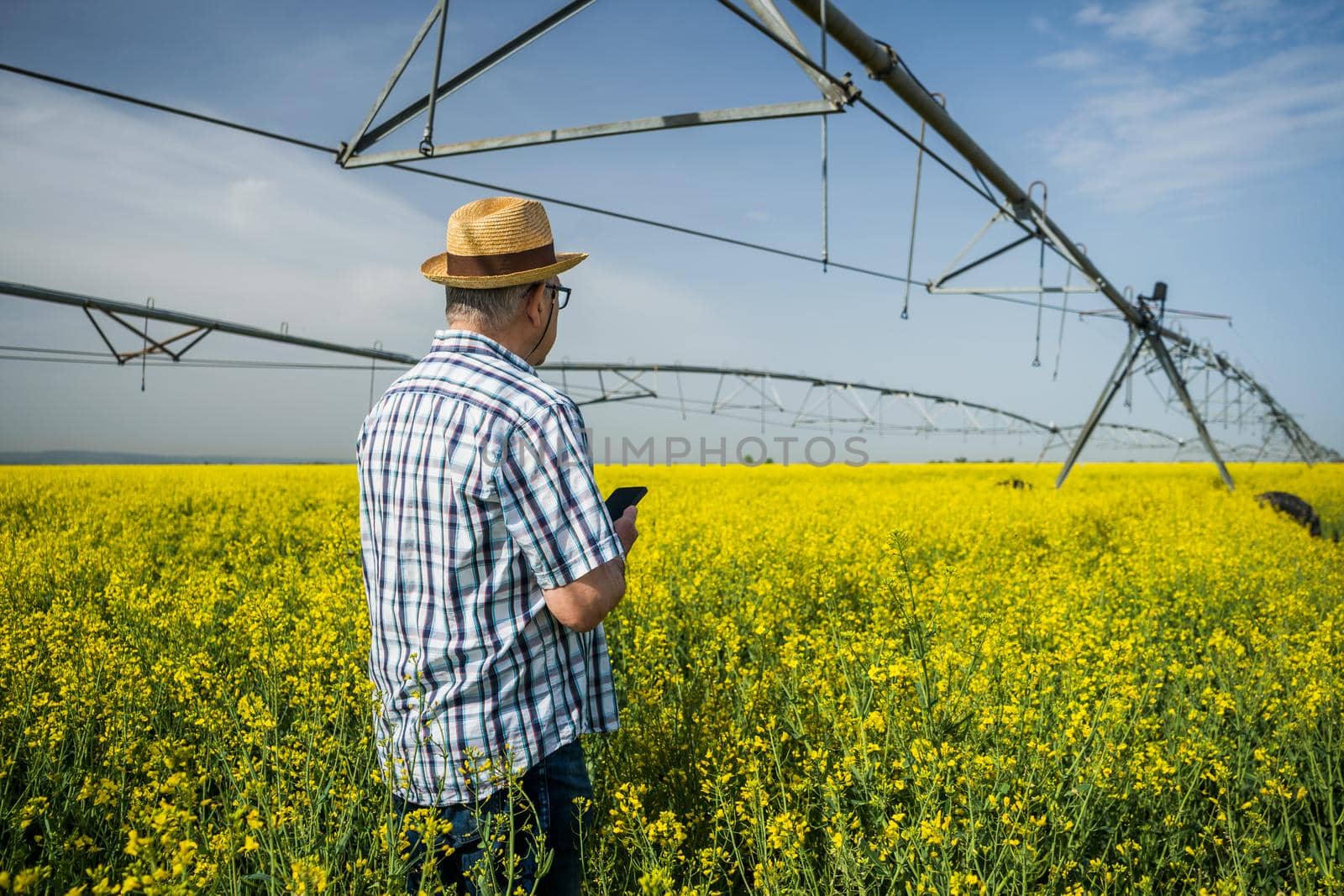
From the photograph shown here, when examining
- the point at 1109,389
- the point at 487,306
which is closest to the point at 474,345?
the point at 487,306

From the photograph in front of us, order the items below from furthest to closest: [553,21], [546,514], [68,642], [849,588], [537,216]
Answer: [849,588] → [68,642] → [553,21] → [537,216] → [546,514]

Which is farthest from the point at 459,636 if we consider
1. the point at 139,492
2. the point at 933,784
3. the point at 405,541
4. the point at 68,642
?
the point at 139,492

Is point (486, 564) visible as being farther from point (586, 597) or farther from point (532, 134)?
point (532, 134)

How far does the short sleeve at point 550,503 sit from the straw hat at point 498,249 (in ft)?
1.22

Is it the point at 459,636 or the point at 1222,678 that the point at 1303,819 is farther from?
the point at 459,636

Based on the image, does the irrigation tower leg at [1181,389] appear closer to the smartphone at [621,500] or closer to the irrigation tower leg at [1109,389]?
the irrigation tower leg at [1109,389]

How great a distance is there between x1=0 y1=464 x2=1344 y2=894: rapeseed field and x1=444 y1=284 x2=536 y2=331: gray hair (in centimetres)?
102

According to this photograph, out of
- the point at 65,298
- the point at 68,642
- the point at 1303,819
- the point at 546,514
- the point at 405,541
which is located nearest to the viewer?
the point at 546,514

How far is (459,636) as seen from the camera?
1472 millimetres

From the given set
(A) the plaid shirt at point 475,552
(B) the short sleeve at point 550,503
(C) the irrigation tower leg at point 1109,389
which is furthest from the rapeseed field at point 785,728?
(C) the irrigation tower leg at point 1109,389

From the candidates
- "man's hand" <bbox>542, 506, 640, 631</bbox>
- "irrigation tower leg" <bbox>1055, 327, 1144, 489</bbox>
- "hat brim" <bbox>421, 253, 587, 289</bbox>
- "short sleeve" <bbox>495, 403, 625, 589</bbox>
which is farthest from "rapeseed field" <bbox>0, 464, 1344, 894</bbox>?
"irrigation tower leg" <bbox>1055, 327, 1144, 489</bbox>

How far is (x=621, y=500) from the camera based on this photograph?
1.87m

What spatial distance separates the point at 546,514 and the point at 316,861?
3.36ft

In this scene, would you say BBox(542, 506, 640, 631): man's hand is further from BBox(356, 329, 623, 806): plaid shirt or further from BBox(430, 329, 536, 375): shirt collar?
BBox(430, 329, 536, 375): shirt collar
